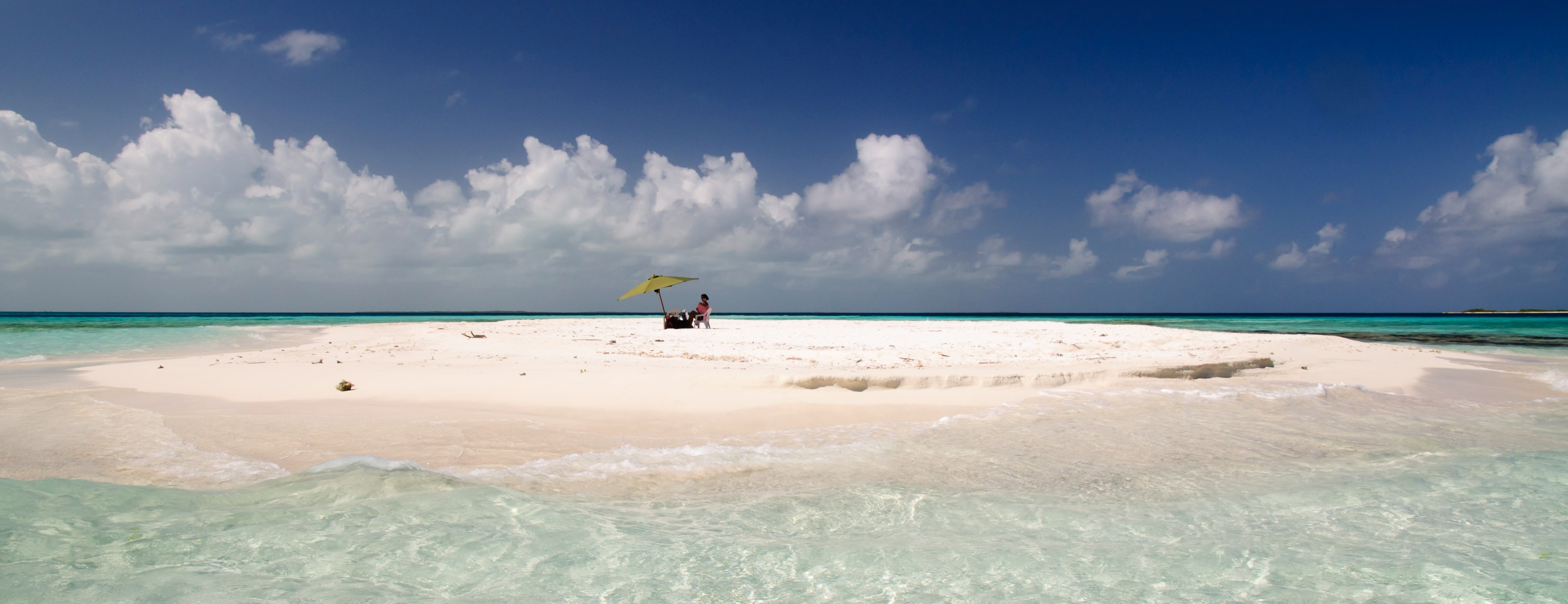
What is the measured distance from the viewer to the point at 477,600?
265 cm

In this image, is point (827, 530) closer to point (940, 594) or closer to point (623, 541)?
point (940, 594)

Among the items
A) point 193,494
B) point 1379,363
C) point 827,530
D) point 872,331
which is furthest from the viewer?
point 872,331

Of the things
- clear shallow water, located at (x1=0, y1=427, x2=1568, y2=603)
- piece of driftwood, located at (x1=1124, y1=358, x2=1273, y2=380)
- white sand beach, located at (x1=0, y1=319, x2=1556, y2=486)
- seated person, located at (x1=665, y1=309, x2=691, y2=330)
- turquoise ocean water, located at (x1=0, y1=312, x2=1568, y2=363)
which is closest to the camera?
clear shallow water, located at (x1=0, y1=427, x2=1568, y2=603)

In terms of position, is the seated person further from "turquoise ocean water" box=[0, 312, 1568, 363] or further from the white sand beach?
"turquoise ocean water" box=[0, 312, 1568, 363]

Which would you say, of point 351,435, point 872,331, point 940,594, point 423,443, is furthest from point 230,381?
point 872,331

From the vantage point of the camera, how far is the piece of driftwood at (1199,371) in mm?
9523

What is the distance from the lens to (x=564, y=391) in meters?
7.73

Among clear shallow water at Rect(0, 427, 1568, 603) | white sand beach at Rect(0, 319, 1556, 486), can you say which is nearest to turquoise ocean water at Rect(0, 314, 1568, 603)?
clear shallow water at Rect(0, 427, 1568, 603)

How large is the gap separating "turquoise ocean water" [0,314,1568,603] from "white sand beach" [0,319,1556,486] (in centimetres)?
67

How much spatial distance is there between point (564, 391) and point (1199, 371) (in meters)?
9.44

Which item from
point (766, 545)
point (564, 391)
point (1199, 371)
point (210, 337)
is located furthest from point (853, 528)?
point (210, 337)

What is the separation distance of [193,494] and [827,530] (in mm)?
3716

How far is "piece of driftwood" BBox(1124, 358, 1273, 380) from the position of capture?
9.52 metres

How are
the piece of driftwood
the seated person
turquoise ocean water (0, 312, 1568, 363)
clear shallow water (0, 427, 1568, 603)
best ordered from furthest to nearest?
the seated person, turquoise ocean water (0, 312, 1568, 363), the piece of driftwood, clear shallow water (0, 427, 1568, 603)
